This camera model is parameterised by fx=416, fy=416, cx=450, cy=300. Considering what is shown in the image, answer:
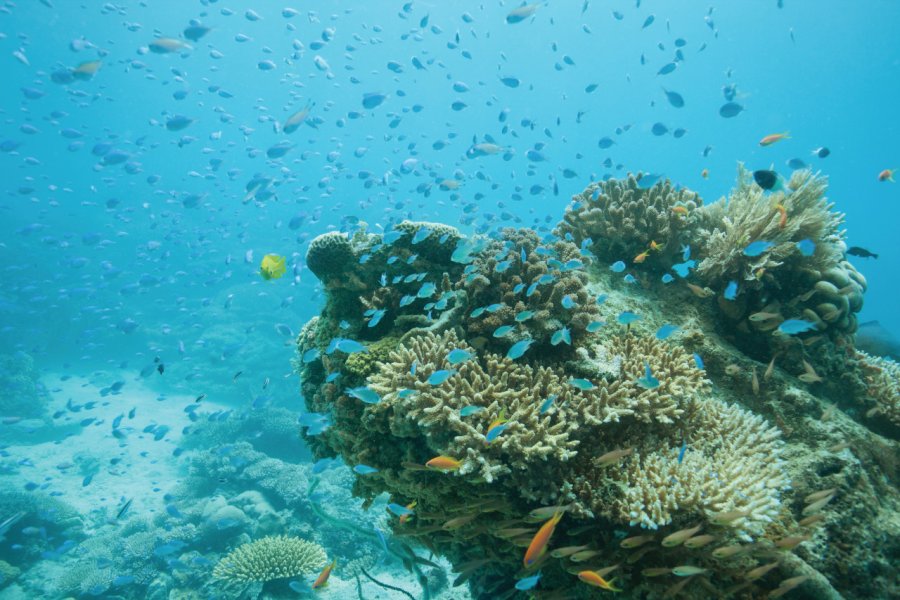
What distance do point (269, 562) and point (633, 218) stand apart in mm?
8970

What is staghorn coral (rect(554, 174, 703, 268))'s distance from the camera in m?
6.34

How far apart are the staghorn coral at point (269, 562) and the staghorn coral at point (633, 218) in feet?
25.6

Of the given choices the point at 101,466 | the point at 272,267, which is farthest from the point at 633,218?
the point at 101,466

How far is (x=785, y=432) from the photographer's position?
4629 millimetres

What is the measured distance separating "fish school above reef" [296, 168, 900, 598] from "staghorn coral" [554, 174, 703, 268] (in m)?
0.04

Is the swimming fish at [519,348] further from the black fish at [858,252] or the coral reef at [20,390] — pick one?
the coral reef at [20,390]

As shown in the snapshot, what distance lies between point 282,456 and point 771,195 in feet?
54.8

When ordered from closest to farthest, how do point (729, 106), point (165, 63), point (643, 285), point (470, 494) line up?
point (470, 494) → point (643, 285) → point (729, 106) → point (165, 63)

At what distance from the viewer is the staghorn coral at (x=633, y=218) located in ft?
20.8

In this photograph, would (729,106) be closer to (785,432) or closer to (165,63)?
(785,432)

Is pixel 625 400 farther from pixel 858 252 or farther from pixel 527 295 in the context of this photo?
pixel 858 252

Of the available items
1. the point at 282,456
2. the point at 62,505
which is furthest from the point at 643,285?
the point at 62,505

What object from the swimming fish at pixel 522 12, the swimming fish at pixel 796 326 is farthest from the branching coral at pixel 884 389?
the swimming fish at pixel 522 12

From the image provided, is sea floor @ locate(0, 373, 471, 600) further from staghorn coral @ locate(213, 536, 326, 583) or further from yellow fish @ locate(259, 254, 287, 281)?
yellow fish @ locate(259, 254, 287, 281)
